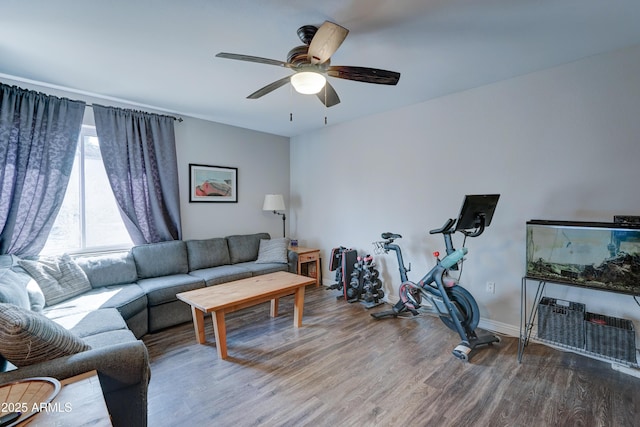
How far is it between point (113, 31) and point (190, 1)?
73 cm

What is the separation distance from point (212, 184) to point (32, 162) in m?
1.90

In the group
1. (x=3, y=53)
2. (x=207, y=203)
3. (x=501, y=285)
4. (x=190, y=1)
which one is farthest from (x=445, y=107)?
(x=3, y=53)

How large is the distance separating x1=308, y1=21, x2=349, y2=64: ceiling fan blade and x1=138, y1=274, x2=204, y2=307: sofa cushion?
2.61m

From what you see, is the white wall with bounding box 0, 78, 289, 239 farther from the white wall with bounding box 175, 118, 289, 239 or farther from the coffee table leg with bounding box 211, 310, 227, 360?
the coffee table leg with bounding box 211, 310, 227, 360

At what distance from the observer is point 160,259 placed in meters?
3.50

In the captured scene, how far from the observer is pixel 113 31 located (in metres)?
2.03

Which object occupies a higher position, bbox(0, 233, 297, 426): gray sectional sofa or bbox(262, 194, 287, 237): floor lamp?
bbox(262, 194, 287, 237): floor lamp

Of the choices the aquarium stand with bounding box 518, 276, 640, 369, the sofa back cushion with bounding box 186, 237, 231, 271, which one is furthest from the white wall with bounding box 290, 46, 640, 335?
the sofa back cushion with bounding box 186, 237, 231, 271

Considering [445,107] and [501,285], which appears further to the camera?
[445,107]

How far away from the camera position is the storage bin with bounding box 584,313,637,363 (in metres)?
2.10

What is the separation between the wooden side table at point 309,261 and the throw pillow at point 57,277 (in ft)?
8.23

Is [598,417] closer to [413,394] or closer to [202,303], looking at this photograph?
[413,394]

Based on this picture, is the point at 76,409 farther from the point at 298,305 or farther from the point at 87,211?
the point at 87,211

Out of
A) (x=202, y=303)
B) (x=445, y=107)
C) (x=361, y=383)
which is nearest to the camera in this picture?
(x=361, y=383)
